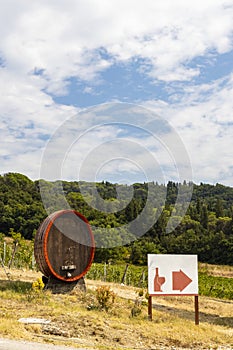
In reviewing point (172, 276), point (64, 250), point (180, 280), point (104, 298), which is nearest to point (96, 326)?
point (104, 298)

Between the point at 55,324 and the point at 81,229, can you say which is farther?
the point at 81,229

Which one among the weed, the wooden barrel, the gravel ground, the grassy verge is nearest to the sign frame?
the grassy verge

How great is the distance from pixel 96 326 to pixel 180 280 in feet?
11.5

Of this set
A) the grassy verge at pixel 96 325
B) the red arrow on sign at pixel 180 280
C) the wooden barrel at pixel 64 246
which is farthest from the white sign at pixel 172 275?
the wooden barrel at pixel 64 246

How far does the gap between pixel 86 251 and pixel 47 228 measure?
6.45 ft

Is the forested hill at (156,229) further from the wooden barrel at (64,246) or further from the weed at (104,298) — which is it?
the weed at (104,298)

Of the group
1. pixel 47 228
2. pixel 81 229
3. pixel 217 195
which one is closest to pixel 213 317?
pixel 81 229

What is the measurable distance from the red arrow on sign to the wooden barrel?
13.7ft

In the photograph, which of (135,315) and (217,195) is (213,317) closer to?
(135,315)

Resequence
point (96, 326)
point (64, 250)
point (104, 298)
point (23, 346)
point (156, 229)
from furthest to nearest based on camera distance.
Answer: point (156, 229) → point (64, 250) → point (104, 298) → point (96, 326) → point (23, 346)

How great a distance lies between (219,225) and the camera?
74000 millimetres

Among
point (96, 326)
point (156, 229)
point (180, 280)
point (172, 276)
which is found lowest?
point (96, 326)

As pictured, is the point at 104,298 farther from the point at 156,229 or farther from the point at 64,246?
the point at 156,229

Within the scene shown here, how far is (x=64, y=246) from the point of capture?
15828 millimetres
